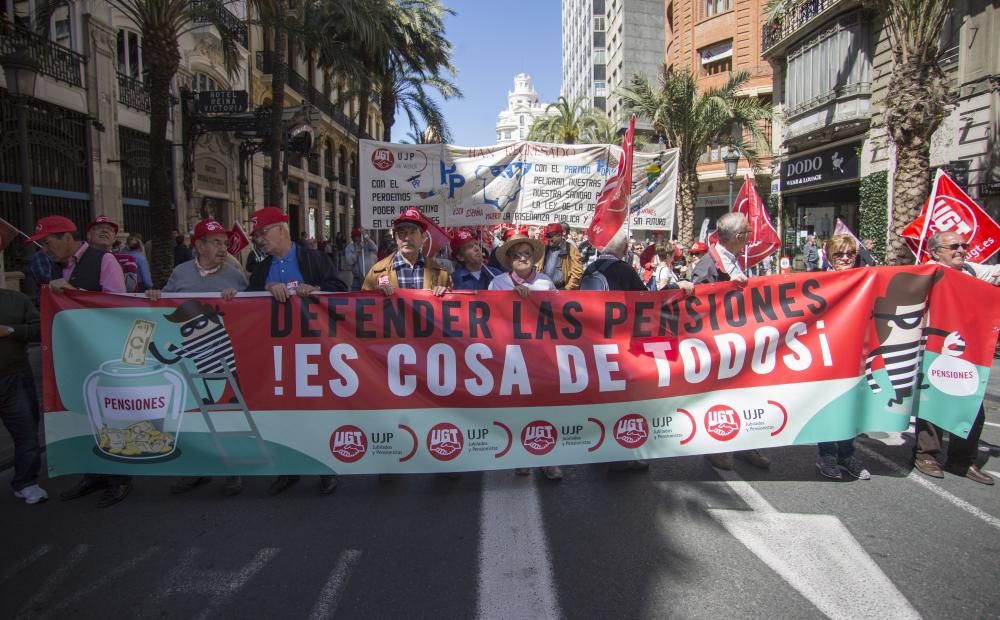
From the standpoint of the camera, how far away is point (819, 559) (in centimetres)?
339

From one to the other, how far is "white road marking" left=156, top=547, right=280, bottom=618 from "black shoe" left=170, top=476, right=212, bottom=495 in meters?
1.06

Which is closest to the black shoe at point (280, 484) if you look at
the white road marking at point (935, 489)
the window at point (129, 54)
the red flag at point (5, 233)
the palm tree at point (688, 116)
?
the red flag at point (5, 233)

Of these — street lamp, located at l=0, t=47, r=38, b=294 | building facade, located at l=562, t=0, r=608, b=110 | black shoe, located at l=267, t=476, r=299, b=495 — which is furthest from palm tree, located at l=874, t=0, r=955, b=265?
building facade, located at l=562, t=0, r=608, b=110

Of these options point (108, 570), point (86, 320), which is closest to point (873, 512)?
point (108, 570)

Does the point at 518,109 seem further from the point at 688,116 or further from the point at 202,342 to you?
the point at 202,342

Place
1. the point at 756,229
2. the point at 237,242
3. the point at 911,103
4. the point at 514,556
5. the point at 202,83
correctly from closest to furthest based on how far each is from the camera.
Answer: the point at 514,556 → the point at 756,229 → the point at 237,242 → the point at 911,103 → the point at 202,83

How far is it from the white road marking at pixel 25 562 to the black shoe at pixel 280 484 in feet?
4.16

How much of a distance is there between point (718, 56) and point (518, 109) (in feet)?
472

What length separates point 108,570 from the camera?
11.2 feet

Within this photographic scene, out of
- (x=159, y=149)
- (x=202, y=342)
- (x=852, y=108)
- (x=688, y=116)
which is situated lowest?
(x=202, y=342)

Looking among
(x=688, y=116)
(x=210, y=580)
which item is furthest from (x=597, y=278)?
(x=688, y=116)

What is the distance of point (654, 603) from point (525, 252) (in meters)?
2.62

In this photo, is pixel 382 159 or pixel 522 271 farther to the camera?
pixel 382 159

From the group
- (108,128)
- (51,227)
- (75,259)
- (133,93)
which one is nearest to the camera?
(51,227)
